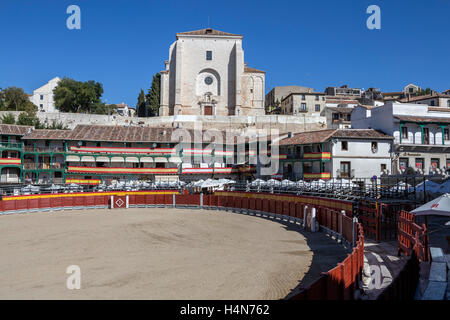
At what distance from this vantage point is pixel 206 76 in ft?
265

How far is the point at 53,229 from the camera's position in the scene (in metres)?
22.1

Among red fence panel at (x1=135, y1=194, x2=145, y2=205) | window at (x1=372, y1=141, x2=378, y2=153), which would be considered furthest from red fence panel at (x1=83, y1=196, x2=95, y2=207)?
window at (x1=372, y1=141, x2=378, y2=153)

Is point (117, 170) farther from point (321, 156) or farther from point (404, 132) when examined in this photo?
point (404, 132)

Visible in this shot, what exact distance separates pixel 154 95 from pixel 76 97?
1675 cm

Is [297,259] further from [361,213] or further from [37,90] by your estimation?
[37,90]

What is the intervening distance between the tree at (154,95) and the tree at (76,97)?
36.1ft

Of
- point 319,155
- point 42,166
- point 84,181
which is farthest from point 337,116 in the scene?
point 42,166

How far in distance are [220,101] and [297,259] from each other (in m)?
67.9

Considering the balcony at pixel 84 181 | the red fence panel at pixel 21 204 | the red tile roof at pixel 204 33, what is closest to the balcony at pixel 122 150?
the balcony at pixel 84 181

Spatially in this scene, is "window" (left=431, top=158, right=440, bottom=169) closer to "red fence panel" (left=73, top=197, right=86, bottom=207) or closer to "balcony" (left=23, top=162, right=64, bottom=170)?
"red fence panel" (left=73, top=197, right=86, bottom=207)

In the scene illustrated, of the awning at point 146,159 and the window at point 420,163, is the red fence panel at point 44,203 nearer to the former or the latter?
the awning at point 146,159

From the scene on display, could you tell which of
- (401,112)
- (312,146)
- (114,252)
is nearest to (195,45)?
(312,146)

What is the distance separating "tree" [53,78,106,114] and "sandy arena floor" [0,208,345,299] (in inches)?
2477

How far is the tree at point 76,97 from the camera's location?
266 feet
